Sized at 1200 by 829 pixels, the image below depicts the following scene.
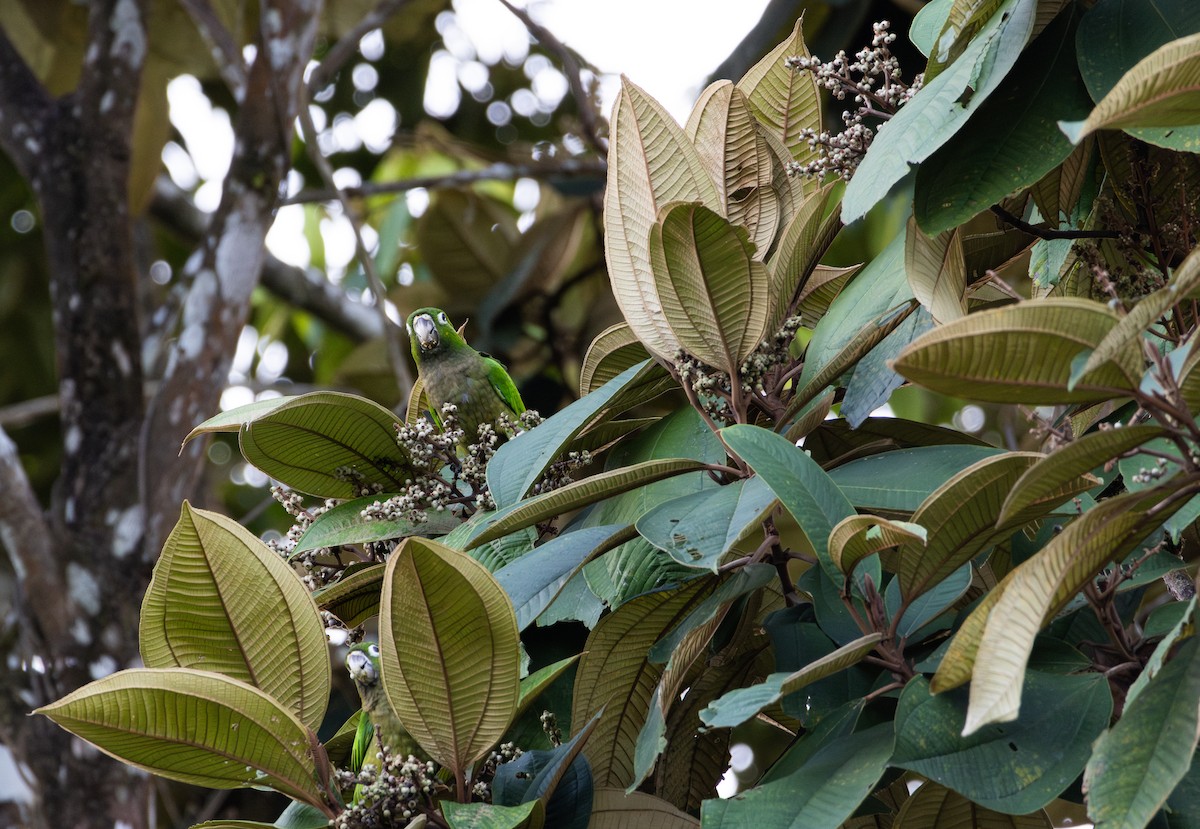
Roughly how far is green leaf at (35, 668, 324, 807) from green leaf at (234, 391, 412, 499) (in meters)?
0.32

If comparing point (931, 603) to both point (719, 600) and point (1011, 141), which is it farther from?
point (1011, 141)

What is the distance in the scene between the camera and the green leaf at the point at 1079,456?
2.41ft

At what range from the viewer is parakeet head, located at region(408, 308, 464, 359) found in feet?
6.13

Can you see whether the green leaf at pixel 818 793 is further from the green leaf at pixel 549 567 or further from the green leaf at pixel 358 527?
the green leaf at pixel 358 527

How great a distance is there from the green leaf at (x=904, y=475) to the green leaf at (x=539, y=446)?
0.67ft

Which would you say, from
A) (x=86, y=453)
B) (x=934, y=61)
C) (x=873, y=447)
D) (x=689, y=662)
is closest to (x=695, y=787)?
(x=689, y=662)

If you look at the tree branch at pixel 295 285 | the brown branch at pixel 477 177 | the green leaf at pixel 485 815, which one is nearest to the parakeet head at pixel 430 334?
the green leaf at pixel 485 815

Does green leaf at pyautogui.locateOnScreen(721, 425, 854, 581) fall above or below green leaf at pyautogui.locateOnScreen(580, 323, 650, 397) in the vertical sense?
below

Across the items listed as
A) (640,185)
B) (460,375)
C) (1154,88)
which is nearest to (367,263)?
(460,375)

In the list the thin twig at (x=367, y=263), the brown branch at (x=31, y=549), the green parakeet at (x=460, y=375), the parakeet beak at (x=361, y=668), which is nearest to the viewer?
the parakeet beak at (x=361, y=668)

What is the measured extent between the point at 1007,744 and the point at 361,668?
817 mm

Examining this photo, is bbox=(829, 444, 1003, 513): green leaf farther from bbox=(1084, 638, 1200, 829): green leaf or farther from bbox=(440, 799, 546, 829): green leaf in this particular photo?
bbox=(440, 799, 546, 829): green leaf

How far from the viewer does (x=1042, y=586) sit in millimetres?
726

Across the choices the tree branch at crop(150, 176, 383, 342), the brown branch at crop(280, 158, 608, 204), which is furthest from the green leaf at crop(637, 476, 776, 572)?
the tree branch at crop(150, 176, 383, 342)
